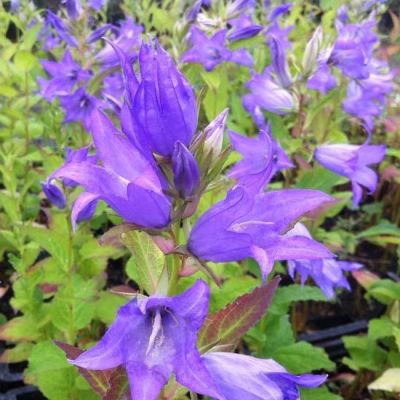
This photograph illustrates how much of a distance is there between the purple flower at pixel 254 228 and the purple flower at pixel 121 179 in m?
0.07

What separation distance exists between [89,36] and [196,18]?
0.45 meters

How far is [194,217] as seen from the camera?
1.75 meters

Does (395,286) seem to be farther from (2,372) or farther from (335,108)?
(2,372)

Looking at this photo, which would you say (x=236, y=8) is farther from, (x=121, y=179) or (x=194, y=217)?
(x=121, y=179)

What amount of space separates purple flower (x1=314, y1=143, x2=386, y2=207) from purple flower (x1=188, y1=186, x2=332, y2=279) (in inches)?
41.5

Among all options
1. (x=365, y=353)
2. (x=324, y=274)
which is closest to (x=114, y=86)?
(x=324, y=274)

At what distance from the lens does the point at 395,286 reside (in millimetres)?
2135

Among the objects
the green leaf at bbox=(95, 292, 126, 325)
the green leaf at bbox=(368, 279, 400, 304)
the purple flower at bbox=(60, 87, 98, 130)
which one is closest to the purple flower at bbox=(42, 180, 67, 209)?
the green leaf at bbox=(95, 292, 126, 325)

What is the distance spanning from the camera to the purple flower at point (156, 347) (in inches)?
28.6

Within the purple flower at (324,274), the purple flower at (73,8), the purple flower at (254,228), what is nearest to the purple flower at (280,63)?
the purple flower at (324,274)

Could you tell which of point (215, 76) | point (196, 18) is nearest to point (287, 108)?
point (215, 76)

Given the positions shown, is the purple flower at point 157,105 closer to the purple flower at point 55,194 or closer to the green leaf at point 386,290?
the purple flower at point 55,194

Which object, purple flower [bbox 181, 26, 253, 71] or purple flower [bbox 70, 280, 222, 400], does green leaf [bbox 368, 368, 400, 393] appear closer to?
purple flower [bbox 70, 280, 222, 400]

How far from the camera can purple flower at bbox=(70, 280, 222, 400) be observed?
0.73 meters
